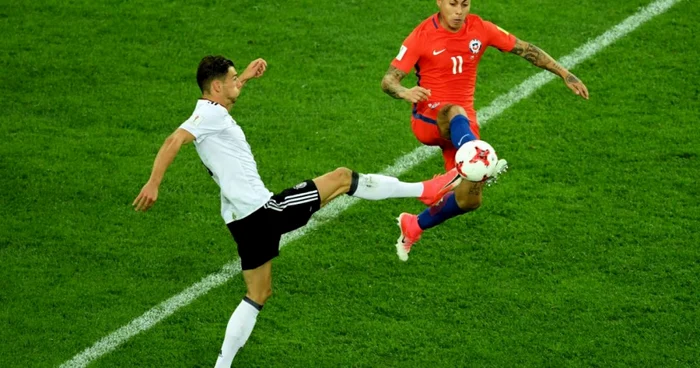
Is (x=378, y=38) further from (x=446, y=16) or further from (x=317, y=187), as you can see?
(x=317, y=187)

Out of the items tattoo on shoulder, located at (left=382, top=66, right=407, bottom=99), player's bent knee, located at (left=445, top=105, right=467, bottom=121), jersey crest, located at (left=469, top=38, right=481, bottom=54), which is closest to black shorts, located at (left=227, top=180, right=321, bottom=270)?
tattoo on shoulder, located at (left=382, top=66, right=407, bottom=99)

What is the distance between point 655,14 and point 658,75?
1.15 m

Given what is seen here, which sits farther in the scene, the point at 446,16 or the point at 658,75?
the point at 658,75

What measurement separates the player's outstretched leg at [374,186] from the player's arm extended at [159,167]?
1105mm

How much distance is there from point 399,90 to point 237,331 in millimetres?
1965

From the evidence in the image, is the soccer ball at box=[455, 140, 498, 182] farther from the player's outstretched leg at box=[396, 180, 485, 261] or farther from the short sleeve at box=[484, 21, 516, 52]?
the short sleeve at box=[484, 21, 516, 52]

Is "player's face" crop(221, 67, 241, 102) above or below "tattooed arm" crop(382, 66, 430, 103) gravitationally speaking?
above

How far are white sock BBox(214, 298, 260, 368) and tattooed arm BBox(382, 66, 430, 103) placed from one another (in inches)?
66.8

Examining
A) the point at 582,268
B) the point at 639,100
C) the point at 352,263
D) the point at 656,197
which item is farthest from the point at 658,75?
the point at 352,263

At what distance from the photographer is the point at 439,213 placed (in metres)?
8.94

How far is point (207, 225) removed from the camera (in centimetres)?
970

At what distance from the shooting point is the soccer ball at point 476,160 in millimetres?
8273

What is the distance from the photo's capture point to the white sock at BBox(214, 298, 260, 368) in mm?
7797

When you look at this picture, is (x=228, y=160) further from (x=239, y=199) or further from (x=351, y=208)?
(x=351, y=208)
